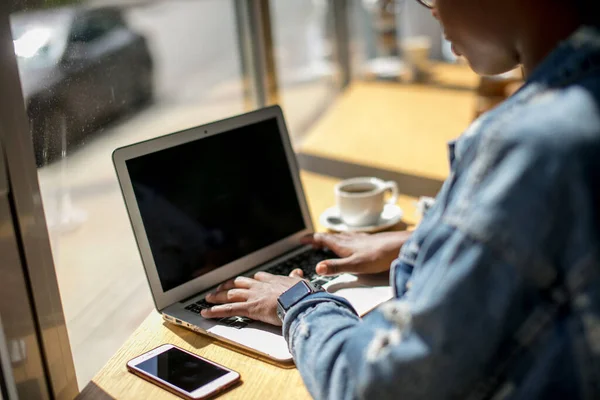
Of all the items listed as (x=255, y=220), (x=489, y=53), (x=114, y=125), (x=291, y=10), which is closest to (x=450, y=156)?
(x=489, y=53)

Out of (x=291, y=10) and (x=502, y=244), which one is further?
(x=291, y=10)

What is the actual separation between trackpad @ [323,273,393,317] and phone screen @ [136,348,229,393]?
0.25 metres

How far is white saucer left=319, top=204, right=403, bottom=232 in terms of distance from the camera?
53.7 inches

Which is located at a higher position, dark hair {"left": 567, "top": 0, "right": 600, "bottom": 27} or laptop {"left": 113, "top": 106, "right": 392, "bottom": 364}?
dark hair {"left": 567, "top": 0, "right": 600, "bottom": 27}

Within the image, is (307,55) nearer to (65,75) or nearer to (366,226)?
(366,226)

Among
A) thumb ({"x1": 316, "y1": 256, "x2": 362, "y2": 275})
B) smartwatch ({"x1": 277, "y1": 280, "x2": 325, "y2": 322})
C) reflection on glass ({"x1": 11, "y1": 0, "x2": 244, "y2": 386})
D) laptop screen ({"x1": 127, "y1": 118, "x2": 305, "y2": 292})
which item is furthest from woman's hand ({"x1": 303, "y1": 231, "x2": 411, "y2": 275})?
reflection on glass ({"x1": 11, "y1": 0, "x2": 244, "y2": 386})

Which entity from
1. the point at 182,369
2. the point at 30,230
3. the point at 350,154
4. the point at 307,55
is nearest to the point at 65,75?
the point at 30,230

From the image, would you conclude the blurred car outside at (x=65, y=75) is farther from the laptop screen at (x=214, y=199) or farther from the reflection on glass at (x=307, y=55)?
the reflection on glass at (x=307, y=55)

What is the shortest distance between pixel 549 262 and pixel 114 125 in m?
0.93

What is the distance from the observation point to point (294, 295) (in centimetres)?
90

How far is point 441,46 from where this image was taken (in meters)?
3.17

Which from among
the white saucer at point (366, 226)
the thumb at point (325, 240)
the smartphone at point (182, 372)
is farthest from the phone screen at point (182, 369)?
the white saucer at point (366, 226)

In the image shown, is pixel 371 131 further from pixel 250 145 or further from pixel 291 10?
pixel 250 145

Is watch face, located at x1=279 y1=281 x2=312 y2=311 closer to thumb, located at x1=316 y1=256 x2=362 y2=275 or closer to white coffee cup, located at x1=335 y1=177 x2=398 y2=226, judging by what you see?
thumb, located at x1=316 y1=256 x2=362 y2=275
